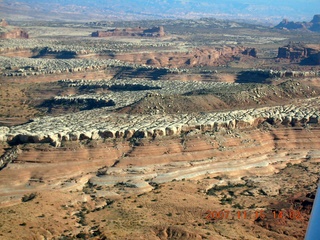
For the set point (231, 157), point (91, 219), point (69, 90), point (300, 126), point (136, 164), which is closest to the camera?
point (91, 219)

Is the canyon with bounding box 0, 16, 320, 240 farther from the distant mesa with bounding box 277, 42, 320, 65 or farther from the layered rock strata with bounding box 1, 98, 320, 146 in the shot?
the distant mesa with bounding box 277, 42, 320, 65

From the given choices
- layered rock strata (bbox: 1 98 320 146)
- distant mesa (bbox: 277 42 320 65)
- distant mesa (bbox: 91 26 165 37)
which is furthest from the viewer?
distant mesa (bbox: 91 26 165 37)

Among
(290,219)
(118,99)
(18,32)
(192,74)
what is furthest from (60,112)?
(18,32)

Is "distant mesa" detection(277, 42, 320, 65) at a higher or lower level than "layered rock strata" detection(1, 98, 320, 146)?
lower

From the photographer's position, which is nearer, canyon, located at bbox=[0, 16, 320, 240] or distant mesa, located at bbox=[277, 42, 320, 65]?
canyon, located at bbox=[0, 16, 320, 240]

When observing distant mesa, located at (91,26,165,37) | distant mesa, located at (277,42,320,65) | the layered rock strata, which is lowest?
distant mesa, located at (91,26,165,37)

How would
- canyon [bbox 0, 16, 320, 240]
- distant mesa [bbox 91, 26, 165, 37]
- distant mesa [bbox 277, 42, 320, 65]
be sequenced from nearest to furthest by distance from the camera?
canyon [bbox 0, 16, 320, 240] < distant mesa [bbox 277, 42, 320, 65] < distant mesa [bbox 91, 26, 165, 37]

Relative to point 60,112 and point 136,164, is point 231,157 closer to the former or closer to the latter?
point 136,164
